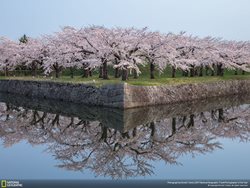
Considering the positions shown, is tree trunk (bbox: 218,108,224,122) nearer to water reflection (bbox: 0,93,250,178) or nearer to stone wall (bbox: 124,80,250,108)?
water reflection (bbox: 0,93,250,178)

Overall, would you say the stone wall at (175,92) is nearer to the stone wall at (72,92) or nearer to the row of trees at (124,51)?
the stone wall at (72,92)

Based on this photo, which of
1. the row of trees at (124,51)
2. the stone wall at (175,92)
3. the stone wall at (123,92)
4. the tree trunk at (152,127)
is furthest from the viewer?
the row of trees at (124,51)

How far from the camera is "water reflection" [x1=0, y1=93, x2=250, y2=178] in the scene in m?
14.6

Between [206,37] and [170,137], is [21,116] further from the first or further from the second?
[206,37]

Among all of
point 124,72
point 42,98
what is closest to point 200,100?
point 124,72

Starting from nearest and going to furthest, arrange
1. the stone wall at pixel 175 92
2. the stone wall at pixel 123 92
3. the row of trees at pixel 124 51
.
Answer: the stone wall at pixel 123 92 < the stone wall at pixel 175 92 < the row of trees at pixel 124 51

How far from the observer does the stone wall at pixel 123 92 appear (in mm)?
25297

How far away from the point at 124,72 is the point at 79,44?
5.38 m

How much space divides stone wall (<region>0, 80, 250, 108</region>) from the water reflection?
84 cm

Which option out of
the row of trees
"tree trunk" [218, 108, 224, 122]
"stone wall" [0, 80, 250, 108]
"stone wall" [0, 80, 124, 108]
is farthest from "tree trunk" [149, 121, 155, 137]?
the row of trees

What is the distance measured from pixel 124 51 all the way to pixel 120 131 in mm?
12222

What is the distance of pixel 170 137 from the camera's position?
18031 mm

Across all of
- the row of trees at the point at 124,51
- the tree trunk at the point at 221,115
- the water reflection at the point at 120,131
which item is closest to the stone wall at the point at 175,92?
the water reflection at the point at 120,131

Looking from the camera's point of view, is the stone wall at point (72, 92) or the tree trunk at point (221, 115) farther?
the stone wall at point (72, 92)
